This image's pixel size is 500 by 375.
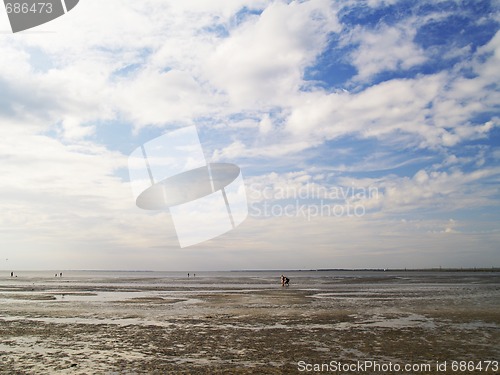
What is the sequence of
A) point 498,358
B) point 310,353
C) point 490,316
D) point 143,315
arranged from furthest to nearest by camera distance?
point 143,315
point 490,316
point 310,353
point 498,358

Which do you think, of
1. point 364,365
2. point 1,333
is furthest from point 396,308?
point 1,333

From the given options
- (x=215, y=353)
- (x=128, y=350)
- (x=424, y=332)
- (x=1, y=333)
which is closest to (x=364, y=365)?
(x=215, y=353)

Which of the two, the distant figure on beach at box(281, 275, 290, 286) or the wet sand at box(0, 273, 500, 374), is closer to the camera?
the wet sand at box(0, 273, 500, 374)

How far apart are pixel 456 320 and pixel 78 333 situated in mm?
21802

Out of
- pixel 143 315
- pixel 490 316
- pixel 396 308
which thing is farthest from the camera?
pixel 396 308

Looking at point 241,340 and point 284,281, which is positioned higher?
point 241,340

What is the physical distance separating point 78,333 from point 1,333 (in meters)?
3.83

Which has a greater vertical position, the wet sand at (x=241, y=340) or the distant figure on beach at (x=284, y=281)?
the wet sand at (x=241, y=340)

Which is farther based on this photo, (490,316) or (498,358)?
(490,316)

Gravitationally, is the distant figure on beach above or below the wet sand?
below

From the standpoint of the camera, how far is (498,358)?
13.4 metres

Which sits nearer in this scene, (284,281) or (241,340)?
(241,340)

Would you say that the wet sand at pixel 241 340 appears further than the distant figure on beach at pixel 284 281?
No

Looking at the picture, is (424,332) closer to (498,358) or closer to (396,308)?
(498,358)
